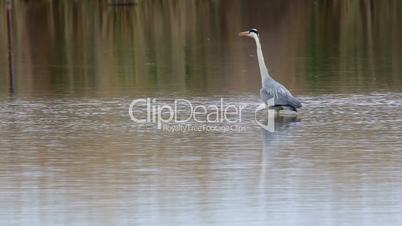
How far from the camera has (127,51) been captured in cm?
2347

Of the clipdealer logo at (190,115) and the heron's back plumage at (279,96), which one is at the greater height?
the heron's back plumage at (279,96)

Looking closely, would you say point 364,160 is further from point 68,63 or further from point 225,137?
point 68,63

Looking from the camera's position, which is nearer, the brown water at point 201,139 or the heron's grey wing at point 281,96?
the brown water at point 201,139

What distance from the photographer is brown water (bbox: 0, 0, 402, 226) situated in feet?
28.7

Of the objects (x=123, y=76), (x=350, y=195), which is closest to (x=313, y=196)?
(x=350, y=195)

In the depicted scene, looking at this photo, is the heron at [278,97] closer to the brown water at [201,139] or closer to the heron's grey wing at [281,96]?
the heron's grey wing at [281,96]

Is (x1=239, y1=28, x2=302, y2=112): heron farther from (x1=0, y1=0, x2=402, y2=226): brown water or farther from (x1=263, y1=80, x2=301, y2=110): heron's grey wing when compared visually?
(x1=0, y1=0, x2=402, y2=226): brown water

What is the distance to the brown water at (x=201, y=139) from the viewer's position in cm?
876

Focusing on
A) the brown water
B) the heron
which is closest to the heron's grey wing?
the heron

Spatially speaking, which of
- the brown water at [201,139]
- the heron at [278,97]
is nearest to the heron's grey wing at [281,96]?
the heron at [278,97]

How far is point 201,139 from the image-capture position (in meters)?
12.0

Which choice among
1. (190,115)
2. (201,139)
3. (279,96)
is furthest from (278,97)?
(201,139)

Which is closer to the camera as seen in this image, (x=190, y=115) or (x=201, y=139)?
(x=201, y=139)

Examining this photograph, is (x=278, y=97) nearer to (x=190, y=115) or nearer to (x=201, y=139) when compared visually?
(x=190, y=115)
